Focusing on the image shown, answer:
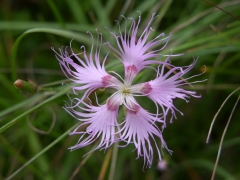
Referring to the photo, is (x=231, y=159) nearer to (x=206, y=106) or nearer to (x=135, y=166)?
(x=206, y=106)

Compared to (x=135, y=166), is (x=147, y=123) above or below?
above

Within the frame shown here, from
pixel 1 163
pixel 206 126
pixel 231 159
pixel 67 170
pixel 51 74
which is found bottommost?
pixel 231 159

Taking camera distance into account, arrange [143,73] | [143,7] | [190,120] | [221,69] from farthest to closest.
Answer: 1. [190,120]
2. [143,7]
3. [221,69]
4. [143,73]

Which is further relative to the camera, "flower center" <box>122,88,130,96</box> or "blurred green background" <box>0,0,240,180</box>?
"blurred green background" <box>0,0,240,180</box>

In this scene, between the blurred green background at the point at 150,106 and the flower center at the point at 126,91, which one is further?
the blurred green background at the point at 150,106

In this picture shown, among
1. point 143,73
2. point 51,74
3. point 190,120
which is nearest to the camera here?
point 143,73

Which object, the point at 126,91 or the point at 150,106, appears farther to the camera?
the point at 150,106

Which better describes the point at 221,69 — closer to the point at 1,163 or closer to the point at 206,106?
the point at 206,106

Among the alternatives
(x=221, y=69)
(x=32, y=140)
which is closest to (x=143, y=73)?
(x=221, y=69)

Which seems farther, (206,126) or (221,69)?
(206,126)

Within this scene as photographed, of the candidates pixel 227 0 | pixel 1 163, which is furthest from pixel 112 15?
pixel 1 163

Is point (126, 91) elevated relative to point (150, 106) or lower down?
elevated
